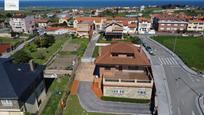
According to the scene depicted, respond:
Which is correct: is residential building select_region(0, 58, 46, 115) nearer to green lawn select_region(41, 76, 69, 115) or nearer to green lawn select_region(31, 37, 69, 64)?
green lawn select_region(41, 76, 69, 115)

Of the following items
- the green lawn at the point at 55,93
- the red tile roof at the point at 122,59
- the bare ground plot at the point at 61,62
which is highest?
the red tile roof at the point at 122,59

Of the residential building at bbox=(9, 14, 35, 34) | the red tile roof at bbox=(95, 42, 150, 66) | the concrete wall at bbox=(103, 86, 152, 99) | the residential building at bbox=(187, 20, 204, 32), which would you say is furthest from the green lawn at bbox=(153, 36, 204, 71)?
the residential building at bbox=(9, 14, 35, 34)

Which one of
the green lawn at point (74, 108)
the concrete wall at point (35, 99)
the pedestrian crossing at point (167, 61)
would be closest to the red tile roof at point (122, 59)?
the green lawn at point (74, 108)

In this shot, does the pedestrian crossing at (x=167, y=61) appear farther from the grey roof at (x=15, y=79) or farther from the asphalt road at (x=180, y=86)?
the grey roof at (x=15, y=79)

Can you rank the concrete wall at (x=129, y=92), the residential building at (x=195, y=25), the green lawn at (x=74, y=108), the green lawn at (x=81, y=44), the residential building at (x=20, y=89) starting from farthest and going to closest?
the residential building at (x=195, y=25) → the green lawn at (x=81, y=44) → the concrete wall at (x=129, y=92) → the green lawn at (x=74, y=108) → the residential building at (x=20, y=89)

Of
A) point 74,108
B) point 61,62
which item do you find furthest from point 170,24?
point 74,108
